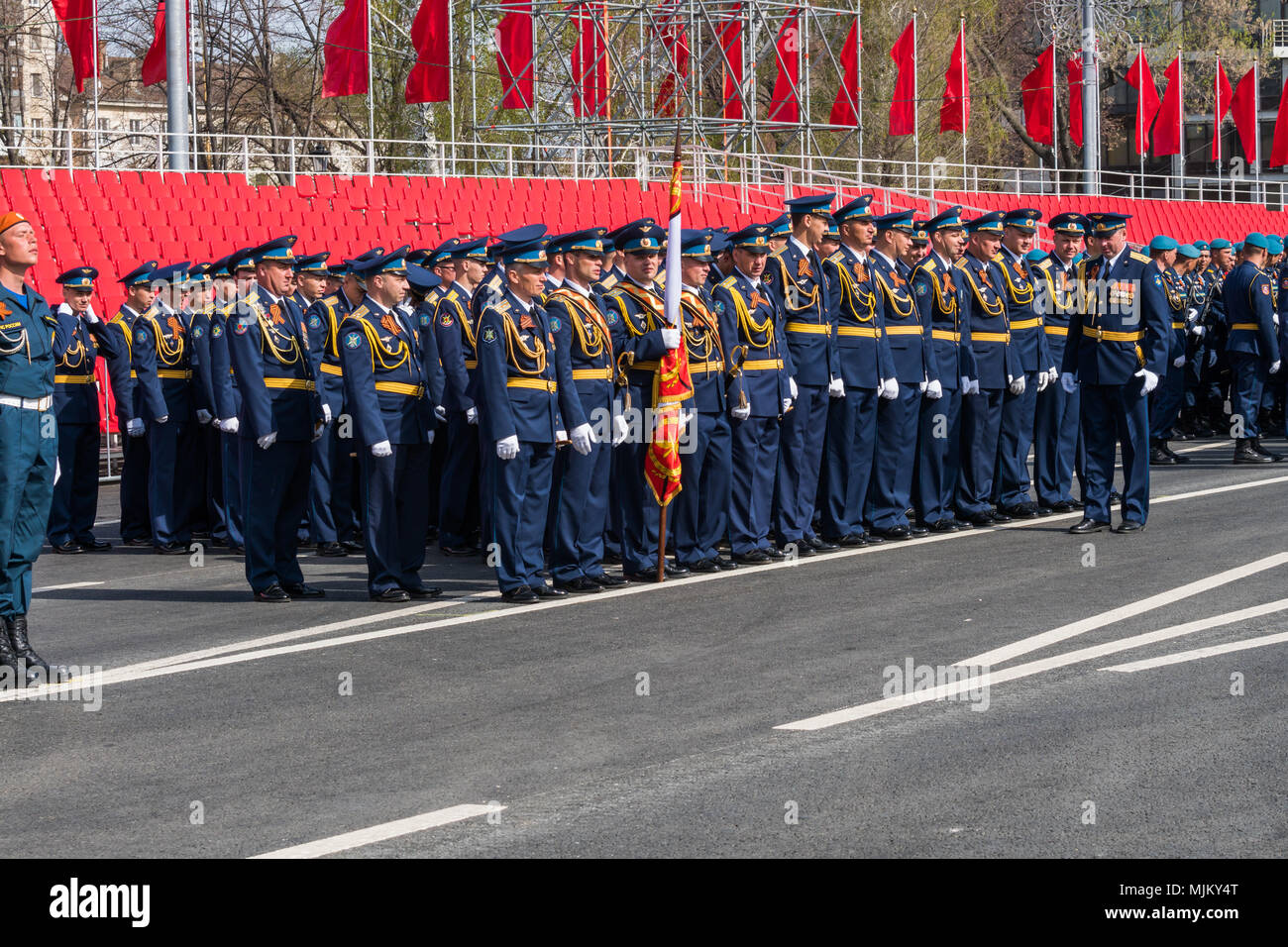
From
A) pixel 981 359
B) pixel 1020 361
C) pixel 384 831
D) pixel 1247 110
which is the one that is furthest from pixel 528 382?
pixel 1247 110

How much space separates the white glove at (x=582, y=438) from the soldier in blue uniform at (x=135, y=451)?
17.2ft

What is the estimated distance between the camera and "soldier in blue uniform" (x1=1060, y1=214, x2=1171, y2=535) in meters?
12.3

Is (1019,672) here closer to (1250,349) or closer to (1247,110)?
(1250,349)

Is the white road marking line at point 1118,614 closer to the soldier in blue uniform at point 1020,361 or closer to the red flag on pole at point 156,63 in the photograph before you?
the soldier in blue uniform at point 1020,361

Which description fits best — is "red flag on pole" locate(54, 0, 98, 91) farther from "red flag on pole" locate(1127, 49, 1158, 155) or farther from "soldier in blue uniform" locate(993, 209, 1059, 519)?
"red flag on pole" locate(1127, 49, 1158, 155)

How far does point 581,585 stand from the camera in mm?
10570

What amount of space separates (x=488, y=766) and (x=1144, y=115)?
1614 inches

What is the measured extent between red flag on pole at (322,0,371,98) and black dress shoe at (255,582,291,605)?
71.4 ft

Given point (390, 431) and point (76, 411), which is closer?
point (390, 431)

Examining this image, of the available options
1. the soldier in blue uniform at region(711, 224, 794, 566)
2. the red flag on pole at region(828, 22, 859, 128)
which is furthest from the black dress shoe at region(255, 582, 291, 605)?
the red flag on pole at region(828, 22, 859, 128)

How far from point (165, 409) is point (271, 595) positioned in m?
3.76

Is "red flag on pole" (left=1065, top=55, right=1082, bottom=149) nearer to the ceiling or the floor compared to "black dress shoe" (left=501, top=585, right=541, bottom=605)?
nearer to the ceiling

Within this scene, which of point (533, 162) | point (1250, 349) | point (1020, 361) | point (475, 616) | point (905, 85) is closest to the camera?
point (475, 616)

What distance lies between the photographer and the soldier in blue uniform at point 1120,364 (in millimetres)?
12312
